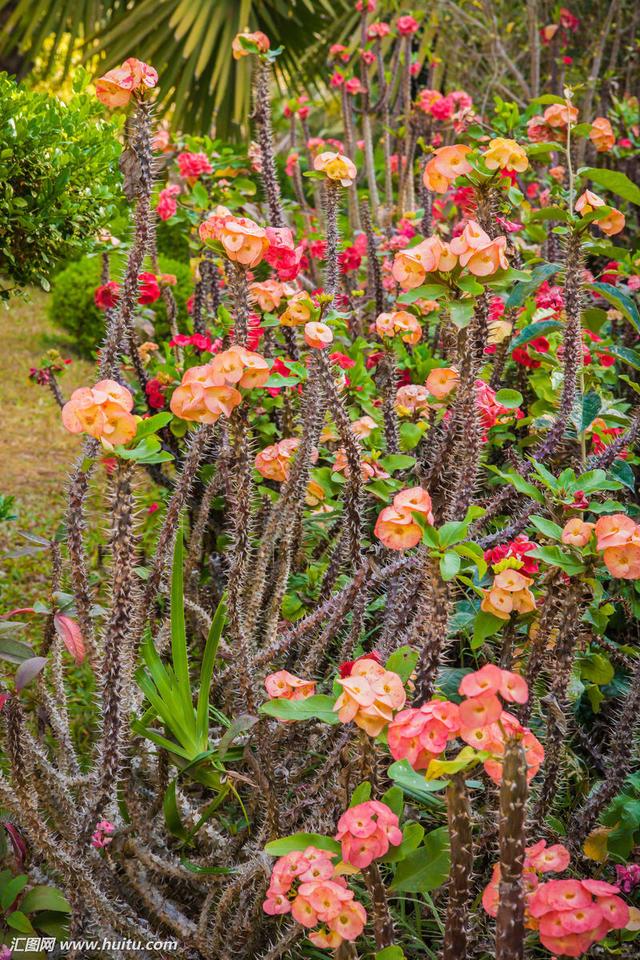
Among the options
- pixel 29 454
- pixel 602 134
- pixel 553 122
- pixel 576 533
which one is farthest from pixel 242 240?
pixel 29 454

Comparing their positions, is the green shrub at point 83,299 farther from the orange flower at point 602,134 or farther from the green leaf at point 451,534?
the green leaf at point 451,534

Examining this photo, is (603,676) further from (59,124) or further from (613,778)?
(59,124)

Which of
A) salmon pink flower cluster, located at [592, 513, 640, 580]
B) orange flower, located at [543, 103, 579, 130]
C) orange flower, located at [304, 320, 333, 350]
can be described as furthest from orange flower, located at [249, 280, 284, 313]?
salmon pink flower cluster, located at [592, 513, 640, 580]

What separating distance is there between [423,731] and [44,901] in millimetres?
939

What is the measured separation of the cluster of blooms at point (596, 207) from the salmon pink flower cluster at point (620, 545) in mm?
568

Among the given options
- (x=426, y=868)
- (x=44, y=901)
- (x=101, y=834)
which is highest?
(x=426, y=868)

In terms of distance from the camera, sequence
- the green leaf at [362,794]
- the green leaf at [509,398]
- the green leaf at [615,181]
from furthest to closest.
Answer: the green leaf at [509,398] < the green leaf at [615,181] < the green leaf at [362,794]

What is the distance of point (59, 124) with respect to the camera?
1978 millimetres

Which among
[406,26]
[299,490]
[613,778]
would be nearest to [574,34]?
[406,26]

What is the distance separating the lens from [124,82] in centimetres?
143

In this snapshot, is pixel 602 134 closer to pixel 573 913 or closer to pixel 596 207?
pixel 596 207

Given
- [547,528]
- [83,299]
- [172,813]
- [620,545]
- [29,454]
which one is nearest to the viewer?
[620,545]

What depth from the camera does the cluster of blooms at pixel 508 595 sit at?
1296 mm

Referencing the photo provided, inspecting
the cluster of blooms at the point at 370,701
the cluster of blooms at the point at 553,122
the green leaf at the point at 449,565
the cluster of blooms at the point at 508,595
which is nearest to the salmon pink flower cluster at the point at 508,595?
the cluster of blooms at the point at 508,595
